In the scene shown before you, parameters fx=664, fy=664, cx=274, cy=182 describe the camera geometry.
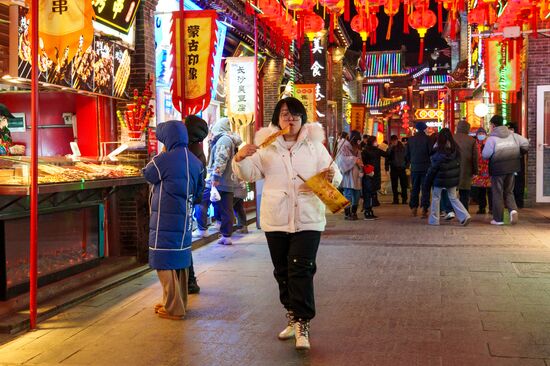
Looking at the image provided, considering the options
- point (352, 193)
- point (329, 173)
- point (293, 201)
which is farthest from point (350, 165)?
point (293, 201)

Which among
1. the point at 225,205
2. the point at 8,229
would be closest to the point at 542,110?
the point at 225,205

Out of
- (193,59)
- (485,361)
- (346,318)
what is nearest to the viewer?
(485,361)

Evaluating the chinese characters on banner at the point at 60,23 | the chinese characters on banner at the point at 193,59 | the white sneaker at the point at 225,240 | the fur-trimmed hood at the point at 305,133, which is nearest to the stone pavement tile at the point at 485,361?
the fur-trimmed hood at the point at 305,133

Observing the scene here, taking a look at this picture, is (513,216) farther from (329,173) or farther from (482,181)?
(329,173)

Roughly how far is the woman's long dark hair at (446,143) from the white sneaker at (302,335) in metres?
8.19

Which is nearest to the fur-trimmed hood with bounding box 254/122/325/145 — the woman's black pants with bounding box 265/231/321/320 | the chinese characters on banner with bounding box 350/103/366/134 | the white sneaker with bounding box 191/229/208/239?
the woman's black pants with bounding box 265/231/321/320

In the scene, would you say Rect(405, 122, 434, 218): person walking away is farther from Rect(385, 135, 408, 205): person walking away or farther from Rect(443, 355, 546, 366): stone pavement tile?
Rect(443, 355, 546, 366): stone pavement tile

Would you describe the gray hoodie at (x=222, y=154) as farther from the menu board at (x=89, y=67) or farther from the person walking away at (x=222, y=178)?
the menu board at (x=89, y=67)

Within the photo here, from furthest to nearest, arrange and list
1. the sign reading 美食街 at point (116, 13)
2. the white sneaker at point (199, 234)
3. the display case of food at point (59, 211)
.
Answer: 1. the white sneaker at point (199, 234)
2. the sign reading 美食街 at point (116, 13)
3. the display case of food at point (59, 211)

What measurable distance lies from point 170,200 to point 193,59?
374 cm

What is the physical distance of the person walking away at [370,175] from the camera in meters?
15.0

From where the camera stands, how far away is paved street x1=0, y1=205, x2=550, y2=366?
17.0 feet

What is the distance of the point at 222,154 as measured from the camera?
35.8 ft

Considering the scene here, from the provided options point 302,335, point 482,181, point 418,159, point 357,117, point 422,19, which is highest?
point 422,19
